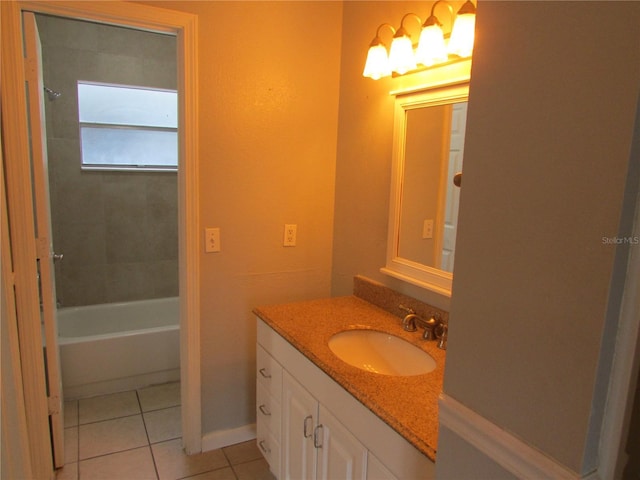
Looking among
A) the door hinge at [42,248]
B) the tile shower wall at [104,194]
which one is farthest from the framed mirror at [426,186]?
the tile shower wall at [104,194]

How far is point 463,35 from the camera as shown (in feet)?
4.79

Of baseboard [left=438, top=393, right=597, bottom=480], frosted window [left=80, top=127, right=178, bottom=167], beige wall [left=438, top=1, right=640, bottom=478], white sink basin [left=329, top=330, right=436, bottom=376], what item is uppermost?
frosted window [left=80, top=127, right=178, bottom=167]

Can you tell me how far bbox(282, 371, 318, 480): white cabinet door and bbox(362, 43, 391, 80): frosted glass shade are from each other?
1.27m

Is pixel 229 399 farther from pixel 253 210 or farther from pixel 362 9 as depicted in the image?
pixel 362 9

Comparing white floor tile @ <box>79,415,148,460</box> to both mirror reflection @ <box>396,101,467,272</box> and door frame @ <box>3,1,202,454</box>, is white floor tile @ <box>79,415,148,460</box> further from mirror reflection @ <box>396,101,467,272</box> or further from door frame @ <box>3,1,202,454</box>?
mirror reflection @ <box>396,101,467,272</box>

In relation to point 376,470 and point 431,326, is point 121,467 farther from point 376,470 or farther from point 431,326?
point 431,326

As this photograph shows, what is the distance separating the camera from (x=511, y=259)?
2.14ft

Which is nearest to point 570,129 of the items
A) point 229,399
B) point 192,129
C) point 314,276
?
point 192,129

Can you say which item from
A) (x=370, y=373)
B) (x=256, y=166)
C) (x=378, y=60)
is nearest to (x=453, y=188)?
(x=378, y=60)

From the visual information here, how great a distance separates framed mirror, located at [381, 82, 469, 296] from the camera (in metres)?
1.66

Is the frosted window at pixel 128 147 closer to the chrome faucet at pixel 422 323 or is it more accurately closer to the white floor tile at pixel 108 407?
the white floor tile at pixel 108 407

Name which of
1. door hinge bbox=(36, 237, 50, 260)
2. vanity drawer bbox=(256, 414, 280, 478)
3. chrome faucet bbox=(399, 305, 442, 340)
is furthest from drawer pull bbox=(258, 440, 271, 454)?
door hinge bbox=(36, 237, 50, 260)

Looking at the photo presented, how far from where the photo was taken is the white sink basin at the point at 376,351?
5.44 ft

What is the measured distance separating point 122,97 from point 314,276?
216 cm
